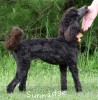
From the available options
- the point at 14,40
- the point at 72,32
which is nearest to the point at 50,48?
the point at 72,32

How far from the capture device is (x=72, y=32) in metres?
7.39

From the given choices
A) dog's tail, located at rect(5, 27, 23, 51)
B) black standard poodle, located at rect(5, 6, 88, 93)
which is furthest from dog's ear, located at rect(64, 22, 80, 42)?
dog's tail, located at rect(5, 27, 23, 51)

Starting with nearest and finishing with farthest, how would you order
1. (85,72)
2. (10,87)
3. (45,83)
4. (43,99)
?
(43,99) → (10,87) → (45,83) → (85,72)

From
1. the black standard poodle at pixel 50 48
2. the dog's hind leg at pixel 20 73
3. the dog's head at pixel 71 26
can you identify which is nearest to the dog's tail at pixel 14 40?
the black standard poodle at pixel 50 48

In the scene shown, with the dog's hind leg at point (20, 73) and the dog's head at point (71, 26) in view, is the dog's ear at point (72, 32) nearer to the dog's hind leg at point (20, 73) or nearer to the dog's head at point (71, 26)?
the dog's head at point (71, 26)

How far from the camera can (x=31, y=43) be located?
7.38 m

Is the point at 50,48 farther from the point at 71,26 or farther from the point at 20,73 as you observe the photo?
the point at 20,73

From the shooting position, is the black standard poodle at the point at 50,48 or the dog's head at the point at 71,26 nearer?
the black standard poodle at the point at 50,48

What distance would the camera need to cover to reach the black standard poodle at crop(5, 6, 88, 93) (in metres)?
7.28

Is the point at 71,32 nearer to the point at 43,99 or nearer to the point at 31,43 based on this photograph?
the point at 31,43

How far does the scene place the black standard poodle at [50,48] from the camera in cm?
728

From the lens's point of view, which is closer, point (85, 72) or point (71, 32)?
point (71, 32)

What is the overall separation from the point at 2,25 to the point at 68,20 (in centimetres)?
503

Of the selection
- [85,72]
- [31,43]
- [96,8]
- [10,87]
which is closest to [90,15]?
[96,8]
